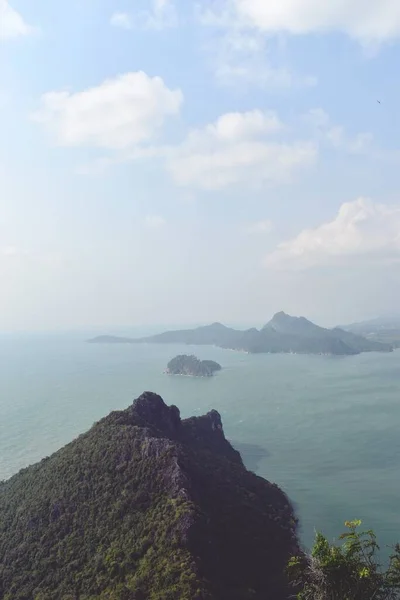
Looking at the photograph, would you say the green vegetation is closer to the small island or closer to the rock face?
the rock face

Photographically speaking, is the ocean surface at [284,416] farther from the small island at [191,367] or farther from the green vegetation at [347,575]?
the green vegetation at [347,575]

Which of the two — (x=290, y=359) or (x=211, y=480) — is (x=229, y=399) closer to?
(x=211, y=480)

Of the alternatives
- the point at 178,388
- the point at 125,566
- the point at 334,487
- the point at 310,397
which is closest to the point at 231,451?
the point at 334,487

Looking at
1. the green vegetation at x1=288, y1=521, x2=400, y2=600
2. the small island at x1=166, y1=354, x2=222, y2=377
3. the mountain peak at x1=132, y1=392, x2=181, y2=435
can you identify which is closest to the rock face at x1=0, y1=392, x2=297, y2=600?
the mountain peak at x1=132, y1=392, x2=181, y2=435

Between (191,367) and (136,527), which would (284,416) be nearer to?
(191,367)

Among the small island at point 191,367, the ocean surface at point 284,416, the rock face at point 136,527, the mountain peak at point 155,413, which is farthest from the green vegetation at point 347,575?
the small island at point 191,367

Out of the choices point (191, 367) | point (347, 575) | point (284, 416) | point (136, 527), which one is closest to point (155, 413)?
point (136, 527)
